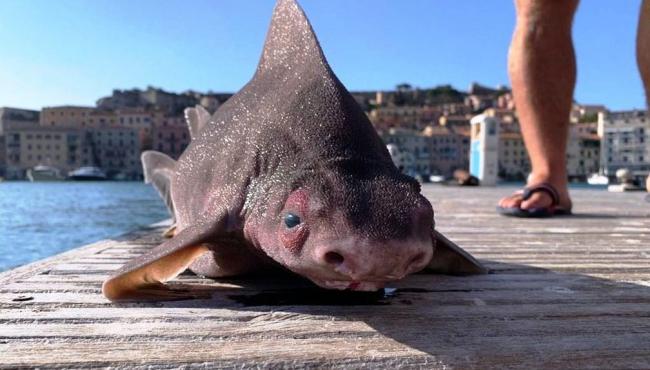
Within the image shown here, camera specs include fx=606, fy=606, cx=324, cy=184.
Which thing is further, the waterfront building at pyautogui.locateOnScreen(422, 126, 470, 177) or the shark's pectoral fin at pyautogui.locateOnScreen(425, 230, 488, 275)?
the waterfront building at pyautogui.locateOnScreen(422, 126, 470, 177)

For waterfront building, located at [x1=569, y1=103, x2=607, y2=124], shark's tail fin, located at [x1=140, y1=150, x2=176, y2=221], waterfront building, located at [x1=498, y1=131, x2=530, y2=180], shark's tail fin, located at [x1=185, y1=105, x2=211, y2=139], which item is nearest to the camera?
shark's tail fin, located at [x1=185, y1=105, x2=211, y2=139]

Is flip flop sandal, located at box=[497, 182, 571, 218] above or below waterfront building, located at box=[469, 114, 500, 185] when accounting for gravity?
below

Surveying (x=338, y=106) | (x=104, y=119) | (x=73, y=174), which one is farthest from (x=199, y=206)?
(x=104, y=119)

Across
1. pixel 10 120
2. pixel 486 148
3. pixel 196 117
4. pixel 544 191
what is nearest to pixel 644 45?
pixel 544 191

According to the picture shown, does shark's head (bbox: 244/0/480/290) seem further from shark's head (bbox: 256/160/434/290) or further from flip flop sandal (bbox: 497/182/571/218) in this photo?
flip flop sandal (bbox: 497/182/571/218)

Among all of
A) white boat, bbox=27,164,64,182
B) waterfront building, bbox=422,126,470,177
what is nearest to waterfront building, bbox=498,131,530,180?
waterfront building, bbox=422,126,470,177

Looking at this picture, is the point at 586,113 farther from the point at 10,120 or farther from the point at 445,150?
the point at 10,120
